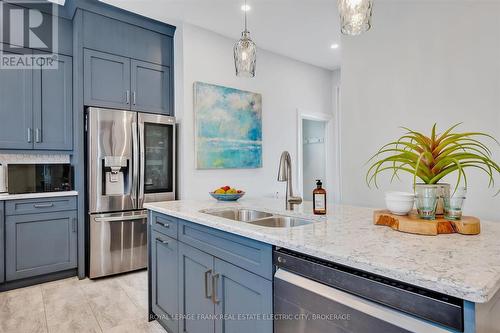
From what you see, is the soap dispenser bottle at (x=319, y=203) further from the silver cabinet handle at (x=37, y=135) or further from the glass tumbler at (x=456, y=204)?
the silver cabinet handle at (x=37, y=135)

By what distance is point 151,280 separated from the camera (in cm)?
227

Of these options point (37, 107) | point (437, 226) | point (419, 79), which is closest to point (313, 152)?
point (419, 79)

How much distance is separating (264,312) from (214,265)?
1.29 feet

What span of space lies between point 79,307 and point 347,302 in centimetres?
248

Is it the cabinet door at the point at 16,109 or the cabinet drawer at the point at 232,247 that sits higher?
the cabinet door at the point at 16,109

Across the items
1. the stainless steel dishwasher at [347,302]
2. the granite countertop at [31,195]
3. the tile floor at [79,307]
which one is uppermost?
the granite countertop at [31,195]

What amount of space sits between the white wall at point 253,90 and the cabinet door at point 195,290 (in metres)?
1.75

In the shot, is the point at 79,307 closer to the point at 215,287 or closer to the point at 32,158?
the point at 215,287

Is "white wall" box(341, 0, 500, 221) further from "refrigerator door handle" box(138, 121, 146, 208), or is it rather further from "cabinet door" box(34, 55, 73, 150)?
"cabinet door" box(34, 55, 73, 150)

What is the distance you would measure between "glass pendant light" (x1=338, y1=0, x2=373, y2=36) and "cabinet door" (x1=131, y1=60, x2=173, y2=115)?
266cm

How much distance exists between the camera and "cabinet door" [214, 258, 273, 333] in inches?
50.3

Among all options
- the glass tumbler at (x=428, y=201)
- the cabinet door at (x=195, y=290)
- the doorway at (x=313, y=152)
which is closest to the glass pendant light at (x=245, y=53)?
the cabinet door at (x=195, y=290)

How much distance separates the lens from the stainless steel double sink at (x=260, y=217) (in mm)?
1783

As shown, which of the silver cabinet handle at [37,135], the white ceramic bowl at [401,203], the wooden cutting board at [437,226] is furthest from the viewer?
the silver cabinet handle at [37,135]
